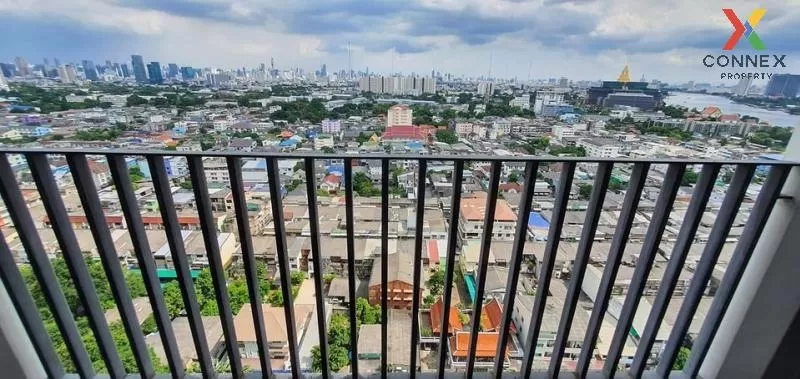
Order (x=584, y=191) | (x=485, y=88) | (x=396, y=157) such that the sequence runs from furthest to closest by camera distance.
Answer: (x=485, y=88) < (x=584, y=191) < (x=396, y=157)

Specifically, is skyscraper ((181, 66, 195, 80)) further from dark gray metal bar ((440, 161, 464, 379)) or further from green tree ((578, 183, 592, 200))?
green tree ((578, 183, 592, 200))

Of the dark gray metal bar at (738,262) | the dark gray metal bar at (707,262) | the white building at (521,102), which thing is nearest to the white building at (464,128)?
the white building at (521,102)

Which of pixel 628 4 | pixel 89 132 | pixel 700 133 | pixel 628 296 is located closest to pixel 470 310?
pixel 628 296

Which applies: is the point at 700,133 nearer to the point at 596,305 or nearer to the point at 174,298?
the point at 596,305

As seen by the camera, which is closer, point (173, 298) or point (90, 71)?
point (173, 298)

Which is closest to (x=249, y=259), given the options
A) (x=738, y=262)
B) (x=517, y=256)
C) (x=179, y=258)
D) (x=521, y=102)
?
(x=179, y=258)

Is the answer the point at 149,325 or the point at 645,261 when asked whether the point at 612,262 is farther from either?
the point at 149,325

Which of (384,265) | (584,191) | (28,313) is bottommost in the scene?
(28,313)
